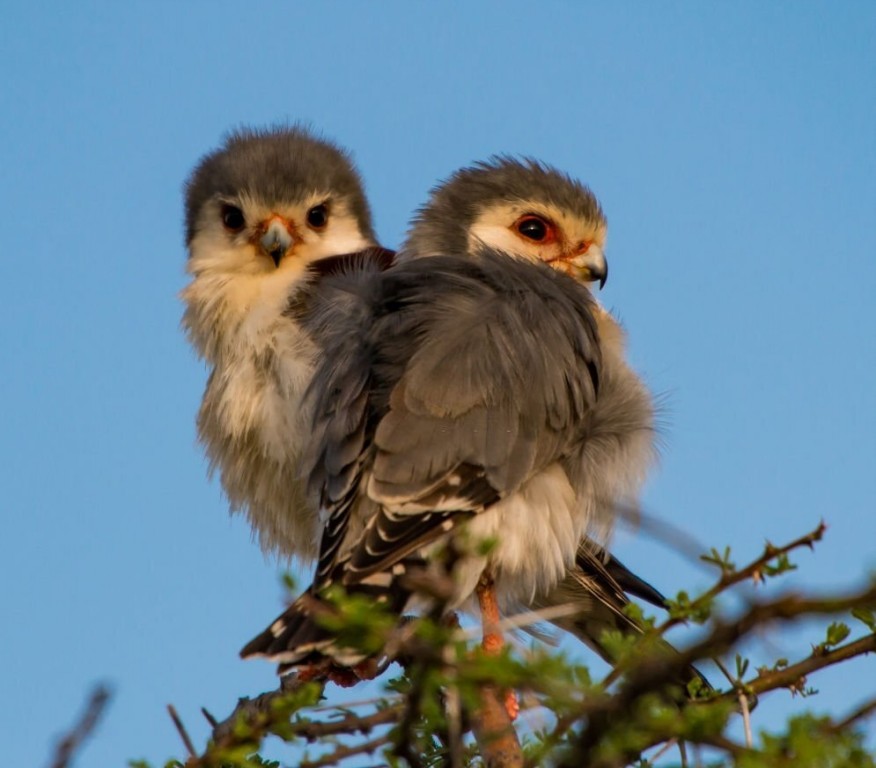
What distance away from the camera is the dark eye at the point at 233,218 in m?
4.59

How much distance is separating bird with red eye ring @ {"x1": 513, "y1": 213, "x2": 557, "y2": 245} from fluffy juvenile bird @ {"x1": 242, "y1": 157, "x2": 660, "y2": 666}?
391 mm

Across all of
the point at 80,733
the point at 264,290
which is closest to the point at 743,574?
the point at 80,733

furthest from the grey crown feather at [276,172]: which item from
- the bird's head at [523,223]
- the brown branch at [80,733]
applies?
the brown branch at [80,733]

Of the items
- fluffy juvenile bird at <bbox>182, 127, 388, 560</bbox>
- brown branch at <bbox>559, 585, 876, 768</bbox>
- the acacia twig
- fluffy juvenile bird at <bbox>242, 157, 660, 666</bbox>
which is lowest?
brown branch at <bbox>559, 585, 876, 768</bbox>

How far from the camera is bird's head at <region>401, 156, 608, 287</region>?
4414mm

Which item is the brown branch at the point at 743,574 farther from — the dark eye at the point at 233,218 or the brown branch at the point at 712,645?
the dark eye at the point at 233,218

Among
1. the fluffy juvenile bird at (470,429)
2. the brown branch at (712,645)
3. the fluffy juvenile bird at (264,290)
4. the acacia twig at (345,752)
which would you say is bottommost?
the brown branch at (712,645)

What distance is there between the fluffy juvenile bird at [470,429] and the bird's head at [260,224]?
13.4 inches

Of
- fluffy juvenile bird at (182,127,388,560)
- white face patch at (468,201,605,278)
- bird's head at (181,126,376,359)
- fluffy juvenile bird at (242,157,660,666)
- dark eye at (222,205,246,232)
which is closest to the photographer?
fluffy juvenile bird at (242,157,660,666)

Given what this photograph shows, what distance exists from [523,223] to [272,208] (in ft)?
2.96

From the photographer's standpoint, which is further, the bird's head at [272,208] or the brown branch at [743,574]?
the bird's head at [272,208]

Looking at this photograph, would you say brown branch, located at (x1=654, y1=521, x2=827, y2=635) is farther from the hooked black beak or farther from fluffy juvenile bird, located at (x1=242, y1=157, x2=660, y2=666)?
the hooked black beak

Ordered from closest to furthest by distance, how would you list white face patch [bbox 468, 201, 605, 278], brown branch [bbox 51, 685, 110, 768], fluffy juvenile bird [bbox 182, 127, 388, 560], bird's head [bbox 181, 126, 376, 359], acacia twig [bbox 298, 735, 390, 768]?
brown branch [bbox 51, 685, 110, 768]
acacia twig [bbox 298, 735, 390, 768]
fluffy juvenile bird [bbox 182, 127, 388, 560]
bird's head [bbox 181, 126, 376, 359]
white face patch [bbox 468, 201, 605, 278]

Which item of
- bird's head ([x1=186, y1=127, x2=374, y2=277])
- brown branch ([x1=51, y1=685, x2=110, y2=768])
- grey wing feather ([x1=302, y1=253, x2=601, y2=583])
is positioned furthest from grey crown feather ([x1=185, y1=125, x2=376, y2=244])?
brown branch ([x1=51, y1=685, x2=110, y2=768])
